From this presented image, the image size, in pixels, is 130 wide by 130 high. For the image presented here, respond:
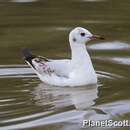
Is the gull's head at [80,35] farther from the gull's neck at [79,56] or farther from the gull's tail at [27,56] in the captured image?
the gull's tail at [27,56]

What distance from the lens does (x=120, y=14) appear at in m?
18.1

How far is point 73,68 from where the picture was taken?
1274cm

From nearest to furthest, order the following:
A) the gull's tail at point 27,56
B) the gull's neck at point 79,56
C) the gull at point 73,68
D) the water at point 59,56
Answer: the water at point 59,56, the gull at point 73,68, the gull's neck at point 79,56, the gull's tail at point 27,56

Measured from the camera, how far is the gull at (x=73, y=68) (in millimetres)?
12664

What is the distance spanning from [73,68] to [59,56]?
6.60 ft

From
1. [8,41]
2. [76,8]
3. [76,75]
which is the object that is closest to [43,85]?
[76,75]

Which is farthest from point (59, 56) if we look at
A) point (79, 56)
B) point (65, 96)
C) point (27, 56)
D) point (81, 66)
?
point (65, 96)

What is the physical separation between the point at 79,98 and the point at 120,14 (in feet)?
20.9

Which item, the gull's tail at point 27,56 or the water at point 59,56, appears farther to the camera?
the gull's tail at point 27,56

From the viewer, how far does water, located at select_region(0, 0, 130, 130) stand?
11.0 meters

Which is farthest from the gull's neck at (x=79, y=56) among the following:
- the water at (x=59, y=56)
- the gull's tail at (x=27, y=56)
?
the gull's tail at (x=27, y=56)

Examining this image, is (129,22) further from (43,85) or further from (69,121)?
(69,121)

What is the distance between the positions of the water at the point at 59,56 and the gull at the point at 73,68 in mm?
143

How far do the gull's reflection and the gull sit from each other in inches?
4.4
